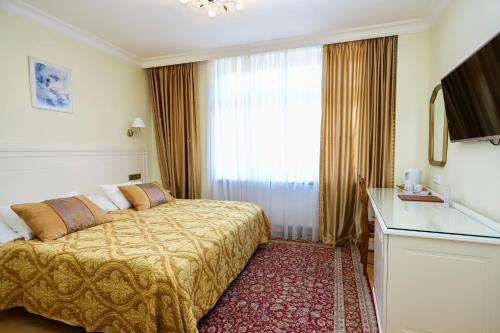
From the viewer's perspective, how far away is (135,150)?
3992mm

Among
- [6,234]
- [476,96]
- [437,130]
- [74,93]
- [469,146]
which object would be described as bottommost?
[6,234]

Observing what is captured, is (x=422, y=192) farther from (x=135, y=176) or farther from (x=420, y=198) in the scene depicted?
(x=135, y=176)

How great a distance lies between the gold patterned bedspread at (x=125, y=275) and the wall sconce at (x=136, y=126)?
1.79m

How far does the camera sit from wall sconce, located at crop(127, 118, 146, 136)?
3.75m

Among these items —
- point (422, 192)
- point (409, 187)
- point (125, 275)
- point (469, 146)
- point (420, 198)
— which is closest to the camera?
point (125, 275)

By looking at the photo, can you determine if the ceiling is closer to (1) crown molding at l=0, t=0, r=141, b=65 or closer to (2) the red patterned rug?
(1) crown molding at l=0, t=0, r=141, b=65

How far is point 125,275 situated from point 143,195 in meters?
1.66

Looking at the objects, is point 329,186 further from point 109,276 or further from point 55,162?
point 55,162

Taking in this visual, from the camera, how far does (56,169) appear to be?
288 centimetres

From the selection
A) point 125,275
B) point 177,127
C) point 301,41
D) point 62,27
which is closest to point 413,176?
point 301,41

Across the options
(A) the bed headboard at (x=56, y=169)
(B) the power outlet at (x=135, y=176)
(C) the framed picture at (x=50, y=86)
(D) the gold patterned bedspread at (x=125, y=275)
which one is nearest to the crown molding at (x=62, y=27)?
(C) the framed picture at (x=50, y=86)

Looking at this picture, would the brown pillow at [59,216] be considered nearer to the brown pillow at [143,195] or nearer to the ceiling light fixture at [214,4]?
the brown pillow at [143,195]

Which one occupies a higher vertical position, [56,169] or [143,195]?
[56,169]

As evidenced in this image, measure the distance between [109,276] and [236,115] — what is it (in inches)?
107
